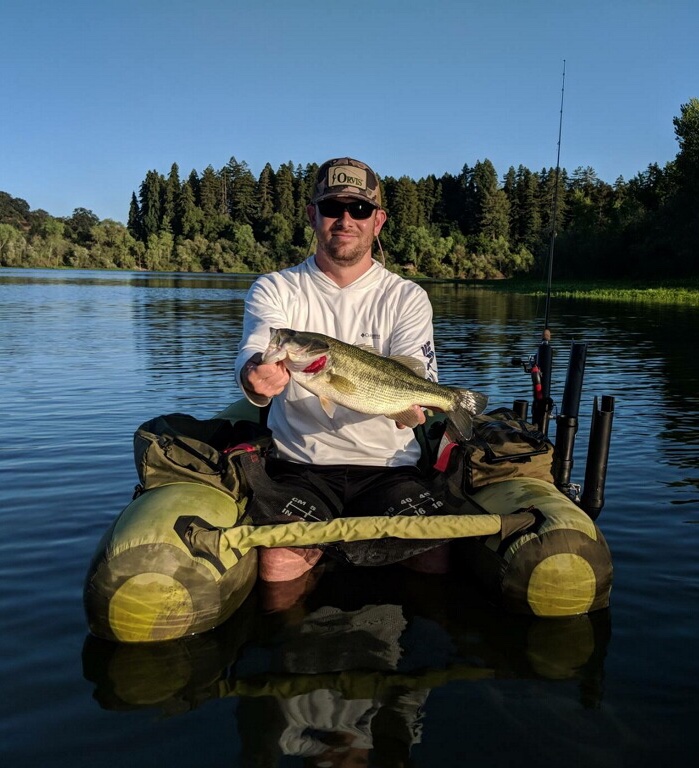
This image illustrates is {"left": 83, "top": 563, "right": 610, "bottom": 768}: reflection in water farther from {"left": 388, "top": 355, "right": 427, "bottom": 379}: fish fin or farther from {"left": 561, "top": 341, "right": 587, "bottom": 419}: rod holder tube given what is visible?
{"left": 561, "top": 341, "right": 587, "bottom": 419}: rod holder tube

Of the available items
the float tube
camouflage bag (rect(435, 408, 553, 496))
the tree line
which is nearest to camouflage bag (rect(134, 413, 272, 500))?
the float tube

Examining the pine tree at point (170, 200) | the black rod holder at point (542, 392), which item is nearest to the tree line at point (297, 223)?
the pine tree at point (170, 200)

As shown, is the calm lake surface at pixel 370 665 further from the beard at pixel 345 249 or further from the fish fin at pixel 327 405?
the beard at pixel 345 249

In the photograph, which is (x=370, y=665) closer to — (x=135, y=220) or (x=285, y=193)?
(x=285, y=193)

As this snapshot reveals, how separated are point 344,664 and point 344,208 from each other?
3.25 meters

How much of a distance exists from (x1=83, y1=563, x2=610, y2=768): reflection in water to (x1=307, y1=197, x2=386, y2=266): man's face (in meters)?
2.57

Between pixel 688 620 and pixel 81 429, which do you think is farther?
pixel 81 429

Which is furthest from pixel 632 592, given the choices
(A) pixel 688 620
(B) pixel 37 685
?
(B) pixel 37 685

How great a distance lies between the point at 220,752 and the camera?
3752mm

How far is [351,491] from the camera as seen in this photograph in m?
5.48

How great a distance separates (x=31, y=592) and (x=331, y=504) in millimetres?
2358

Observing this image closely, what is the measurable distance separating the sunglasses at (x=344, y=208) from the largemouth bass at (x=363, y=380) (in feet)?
3.61

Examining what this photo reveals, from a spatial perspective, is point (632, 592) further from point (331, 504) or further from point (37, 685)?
point (37, 685)

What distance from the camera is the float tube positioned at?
4.60 m
